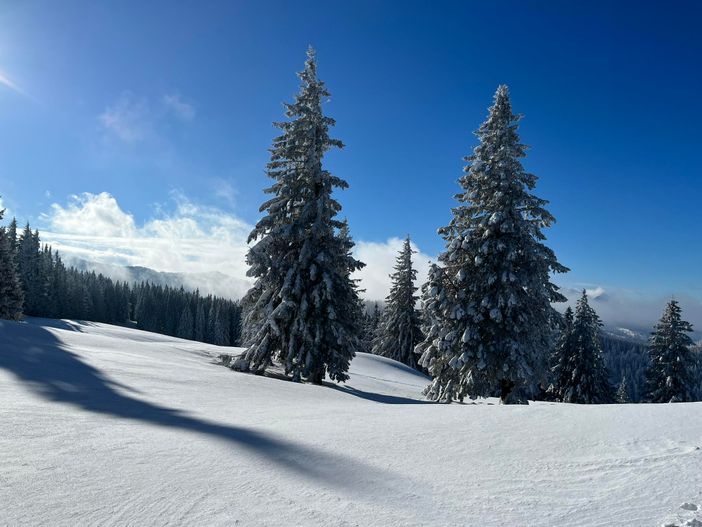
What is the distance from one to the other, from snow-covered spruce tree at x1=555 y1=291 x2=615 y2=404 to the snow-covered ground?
30431mm

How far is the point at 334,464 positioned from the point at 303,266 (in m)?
11.7

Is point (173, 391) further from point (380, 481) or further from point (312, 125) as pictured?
point (312, 125)

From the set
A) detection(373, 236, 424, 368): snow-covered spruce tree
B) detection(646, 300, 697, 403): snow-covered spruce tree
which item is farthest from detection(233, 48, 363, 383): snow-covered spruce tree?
detection(646, 300, 697, 403): snow-covered spruce tree

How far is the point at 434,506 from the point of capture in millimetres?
3053

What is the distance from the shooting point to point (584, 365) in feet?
106

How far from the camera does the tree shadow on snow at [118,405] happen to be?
3.84m

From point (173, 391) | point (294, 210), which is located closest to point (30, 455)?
point (173, 391)

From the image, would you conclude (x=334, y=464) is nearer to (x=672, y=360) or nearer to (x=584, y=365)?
(x=584, y=365)

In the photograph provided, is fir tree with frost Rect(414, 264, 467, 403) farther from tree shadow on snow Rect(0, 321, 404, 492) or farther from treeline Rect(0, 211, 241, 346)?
treeline Rect(0, 211, 241, 346)

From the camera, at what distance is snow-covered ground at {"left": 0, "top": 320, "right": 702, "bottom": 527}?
287 centimetres

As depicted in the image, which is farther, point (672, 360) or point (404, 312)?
point (404, 312)

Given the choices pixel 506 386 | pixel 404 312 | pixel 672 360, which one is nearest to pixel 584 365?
pixel 672 360

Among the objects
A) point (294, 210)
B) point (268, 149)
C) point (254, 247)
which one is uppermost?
point (268, 149)

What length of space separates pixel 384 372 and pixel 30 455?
24.0 metres
